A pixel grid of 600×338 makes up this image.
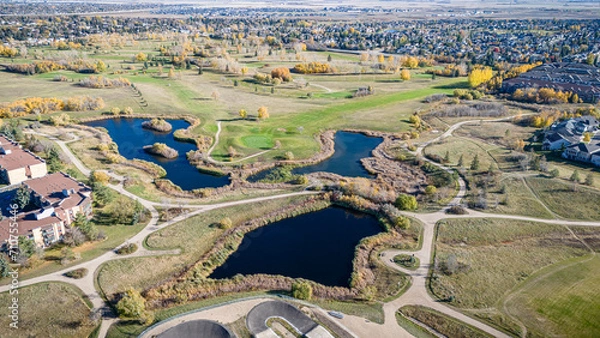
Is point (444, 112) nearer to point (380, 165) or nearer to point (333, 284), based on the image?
point (380, 165)

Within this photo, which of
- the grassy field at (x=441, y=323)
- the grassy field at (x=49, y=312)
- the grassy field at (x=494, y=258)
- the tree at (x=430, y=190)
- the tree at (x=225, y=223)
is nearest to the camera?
the grassy field at (x=49, y=312)

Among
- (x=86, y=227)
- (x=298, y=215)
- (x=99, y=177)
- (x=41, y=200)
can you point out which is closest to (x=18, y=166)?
(x=99, y=177)

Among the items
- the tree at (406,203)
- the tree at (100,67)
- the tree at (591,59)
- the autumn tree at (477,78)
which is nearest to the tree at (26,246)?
the tree at (406,203)

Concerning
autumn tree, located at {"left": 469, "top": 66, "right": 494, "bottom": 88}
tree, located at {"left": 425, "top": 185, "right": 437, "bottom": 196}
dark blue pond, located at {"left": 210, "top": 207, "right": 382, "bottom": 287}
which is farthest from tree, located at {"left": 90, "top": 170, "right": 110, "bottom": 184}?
autumn tree, located at {"left": 469, "top": 66, "right": 494, "bottom": 88}

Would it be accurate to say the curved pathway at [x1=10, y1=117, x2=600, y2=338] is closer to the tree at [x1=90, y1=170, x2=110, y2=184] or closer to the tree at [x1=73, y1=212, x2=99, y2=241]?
the tree at [x1=90, y1=170, x2=110, y2=184]

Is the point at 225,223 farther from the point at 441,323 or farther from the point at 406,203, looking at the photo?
the point at 441,323

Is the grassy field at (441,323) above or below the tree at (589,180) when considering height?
below

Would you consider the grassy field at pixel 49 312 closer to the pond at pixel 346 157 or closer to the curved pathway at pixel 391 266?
the curved pathway at pixel 391 266
